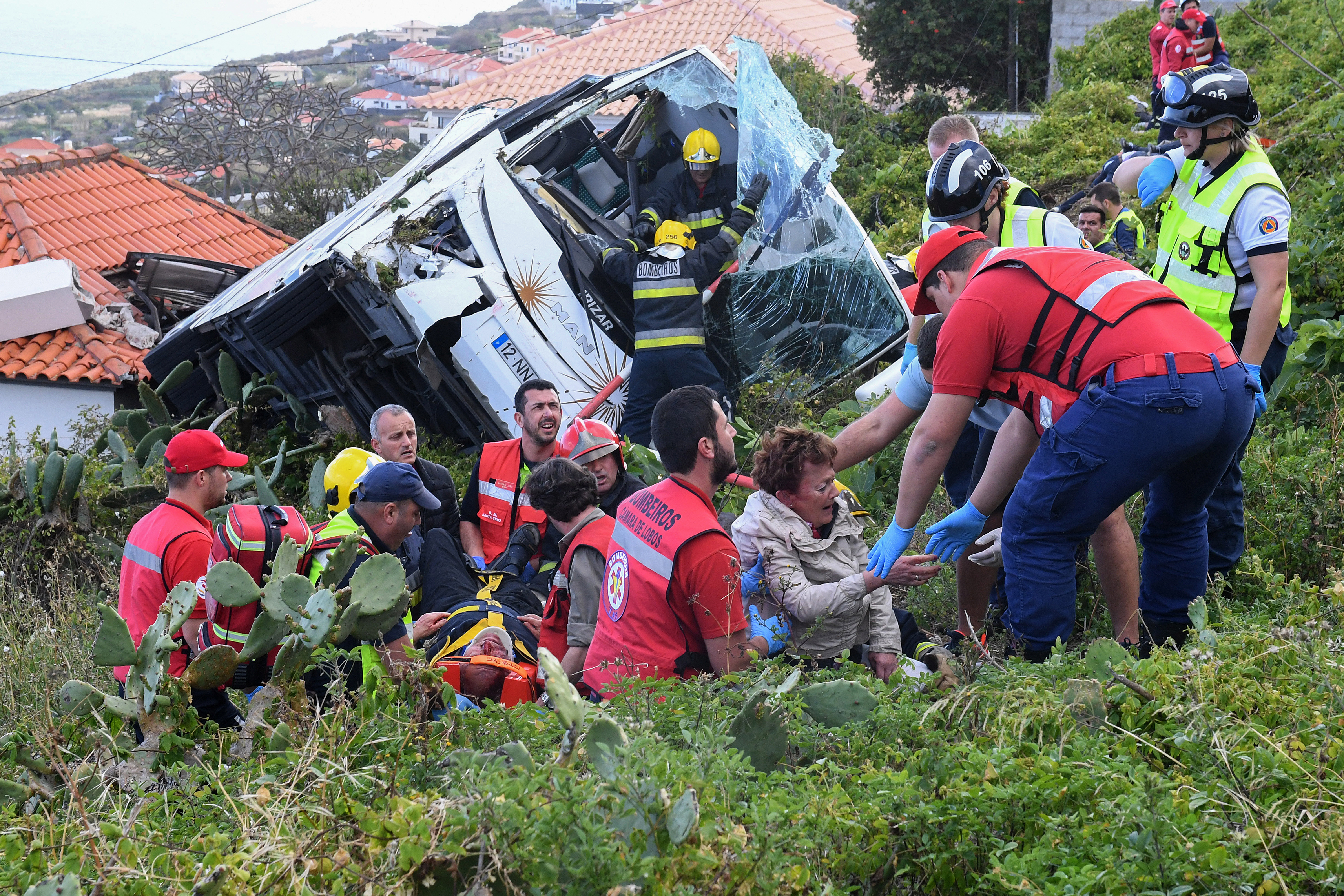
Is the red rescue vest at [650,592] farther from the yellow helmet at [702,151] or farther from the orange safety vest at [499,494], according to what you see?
the yellow helmet at [702,151]

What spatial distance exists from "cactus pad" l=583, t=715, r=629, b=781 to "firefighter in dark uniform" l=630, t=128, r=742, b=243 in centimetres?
553

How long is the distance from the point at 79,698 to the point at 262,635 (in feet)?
1.93

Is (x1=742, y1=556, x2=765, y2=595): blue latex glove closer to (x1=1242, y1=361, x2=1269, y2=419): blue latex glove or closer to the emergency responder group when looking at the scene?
the emergency responder group

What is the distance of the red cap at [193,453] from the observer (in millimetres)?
4301

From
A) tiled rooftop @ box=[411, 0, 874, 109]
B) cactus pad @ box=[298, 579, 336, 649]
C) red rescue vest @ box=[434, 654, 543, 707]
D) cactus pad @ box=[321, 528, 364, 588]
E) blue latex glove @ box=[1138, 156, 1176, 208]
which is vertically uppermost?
blue latex glove @ box=[1138, 156, 1176, 208]

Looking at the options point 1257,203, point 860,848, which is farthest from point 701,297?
point 860,848

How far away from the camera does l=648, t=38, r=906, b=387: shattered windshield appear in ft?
23.4

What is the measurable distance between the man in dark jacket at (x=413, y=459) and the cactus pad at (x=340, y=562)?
1.74 metres

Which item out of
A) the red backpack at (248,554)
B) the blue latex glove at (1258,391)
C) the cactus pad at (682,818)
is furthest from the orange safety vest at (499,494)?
the cactus pad at (682,818)

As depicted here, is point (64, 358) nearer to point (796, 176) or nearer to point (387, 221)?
point (387, 221)

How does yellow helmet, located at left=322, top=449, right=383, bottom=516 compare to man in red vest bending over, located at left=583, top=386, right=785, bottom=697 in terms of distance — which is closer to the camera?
man in red vest bending over, located at left=583, top=386, right=785, bottom=697

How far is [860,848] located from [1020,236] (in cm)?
286

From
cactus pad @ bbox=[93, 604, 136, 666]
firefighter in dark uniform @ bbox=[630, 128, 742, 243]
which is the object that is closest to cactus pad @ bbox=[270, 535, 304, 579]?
cactus pad @ bbox=[93, 604, 136, 666]

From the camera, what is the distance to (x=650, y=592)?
127 inches
